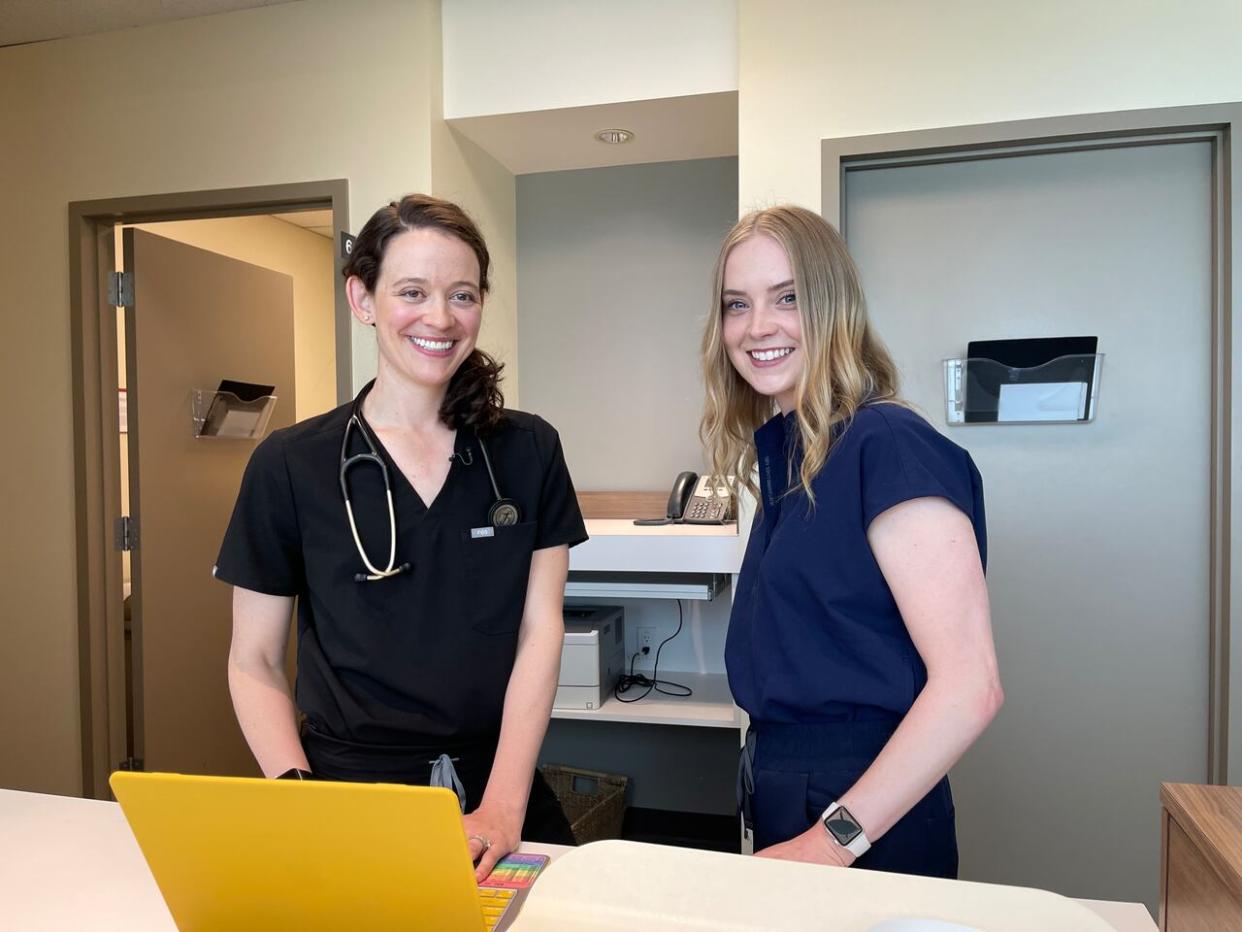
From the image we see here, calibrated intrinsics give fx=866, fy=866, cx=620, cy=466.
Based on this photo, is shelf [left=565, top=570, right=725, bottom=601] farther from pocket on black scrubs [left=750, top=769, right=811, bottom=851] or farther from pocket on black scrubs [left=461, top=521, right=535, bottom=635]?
pocket on black scrubs [left=750, top=769, right=811, bottom=851]

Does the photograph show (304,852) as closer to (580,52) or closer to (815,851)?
(815,851)

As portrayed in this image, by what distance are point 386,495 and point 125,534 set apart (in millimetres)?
2062

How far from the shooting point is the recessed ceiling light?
2816 mm

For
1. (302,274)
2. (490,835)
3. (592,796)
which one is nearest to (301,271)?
(302,274)

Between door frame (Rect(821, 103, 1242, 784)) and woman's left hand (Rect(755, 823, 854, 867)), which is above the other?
door frame (Rect(821, 103, 1242, 784))

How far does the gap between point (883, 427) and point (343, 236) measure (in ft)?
6.70

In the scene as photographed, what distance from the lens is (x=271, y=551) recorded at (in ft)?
4.26

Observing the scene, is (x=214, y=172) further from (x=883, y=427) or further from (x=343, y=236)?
(x=883, y=427)

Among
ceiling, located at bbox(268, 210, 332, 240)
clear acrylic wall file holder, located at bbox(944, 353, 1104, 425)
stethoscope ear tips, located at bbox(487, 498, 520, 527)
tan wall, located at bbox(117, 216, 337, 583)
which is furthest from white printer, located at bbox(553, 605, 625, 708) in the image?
ceiling, located at bbox(268, 210, 332, 240)

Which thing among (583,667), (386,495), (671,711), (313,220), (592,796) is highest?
(313,220)

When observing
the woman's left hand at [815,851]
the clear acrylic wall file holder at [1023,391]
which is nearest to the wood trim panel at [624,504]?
the clear acrylic wall file holder at [1023,391]

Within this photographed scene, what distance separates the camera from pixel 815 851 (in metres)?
1.02

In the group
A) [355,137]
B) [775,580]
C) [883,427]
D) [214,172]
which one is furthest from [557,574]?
[214,172]

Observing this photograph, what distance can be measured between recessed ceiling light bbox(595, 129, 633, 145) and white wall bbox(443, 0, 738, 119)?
0.22 m
